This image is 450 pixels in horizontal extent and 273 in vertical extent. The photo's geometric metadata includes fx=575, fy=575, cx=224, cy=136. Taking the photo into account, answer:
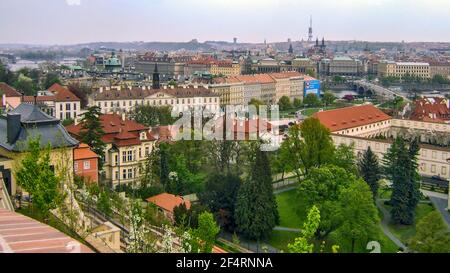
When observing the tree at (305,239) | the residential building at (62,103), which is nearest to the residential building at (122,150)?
the tree at (305,239)

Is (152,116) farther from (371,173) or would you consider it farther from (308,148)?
(371,173)

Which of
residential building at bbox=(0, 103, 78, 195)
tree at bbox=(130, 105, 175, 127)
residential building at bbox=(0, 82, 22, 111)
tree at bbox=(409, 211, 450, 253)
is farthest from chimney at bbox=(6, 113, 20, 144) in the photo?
residential building at bbox=(0, 82, 22, 111)

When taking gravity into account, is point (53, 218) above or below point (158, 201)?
above

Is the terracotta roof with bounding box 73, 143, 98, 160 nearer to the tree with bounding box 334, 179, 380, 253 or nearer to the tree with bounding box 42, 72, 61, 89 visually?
the tree with bounding box 334, 179, 380, 253
